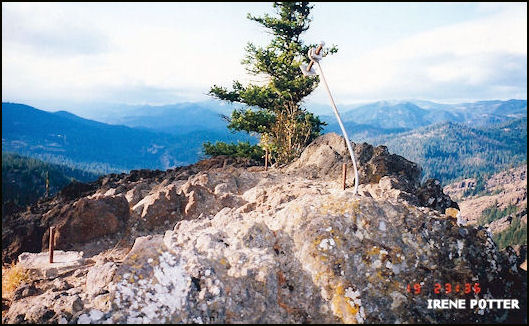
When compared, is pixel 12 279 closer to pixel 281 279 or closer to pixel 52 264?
pixel 52 264

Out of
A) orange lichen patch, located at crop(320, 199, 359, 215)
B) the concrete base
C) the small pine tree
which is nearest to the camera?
orange lichen patch, located at crop(320, 199, 359, 215)

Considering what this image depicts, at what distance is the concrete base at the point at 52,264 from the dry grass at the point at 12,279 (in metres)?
0.16

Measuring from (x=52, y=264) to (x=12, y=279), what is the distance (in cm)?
90

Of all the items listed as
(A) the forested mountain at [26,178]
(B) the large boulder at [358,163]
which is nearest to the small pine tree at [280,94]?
(B) the large boulder at [358,163]

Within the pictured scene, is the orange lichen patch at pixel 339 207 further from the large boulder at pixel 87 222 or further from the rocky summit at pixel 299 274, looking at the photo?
the large boulder at pixel 87 222

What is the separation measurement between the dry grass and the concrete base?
0.52 feet

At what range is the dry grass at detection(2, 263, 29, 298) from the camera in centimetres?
846

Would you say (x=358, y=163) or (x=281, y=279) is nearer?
Answer: (x=281, y=279)

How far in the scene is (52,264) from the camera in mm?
9227

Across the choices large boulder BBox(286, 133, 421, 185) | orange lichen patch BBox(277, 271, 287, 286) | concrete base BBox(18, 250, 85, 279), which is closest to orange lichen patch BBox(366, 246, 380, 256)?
orange lichen patch BBox(277, 271, 287, 286)

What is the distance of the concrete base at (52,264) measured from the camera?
8834 millimetres

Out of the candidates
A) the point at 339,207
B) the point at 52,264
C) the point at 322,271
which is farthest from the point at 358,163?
the point at 52,264

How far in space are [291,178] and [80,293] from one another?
9377 mm

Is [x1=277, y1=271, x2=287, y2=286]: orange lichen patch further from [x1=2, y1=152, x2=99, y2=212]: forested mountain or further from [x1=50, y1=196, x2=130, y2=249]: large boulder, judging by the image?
[x1=2, y1=152, x2=99, y2=212]: forested mountain
